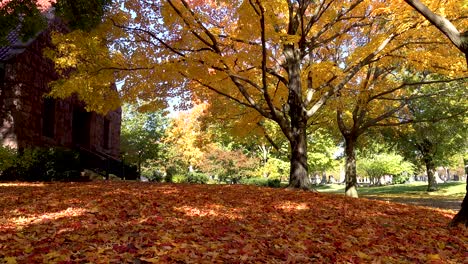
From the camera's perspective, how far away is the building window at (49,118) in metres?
16.2

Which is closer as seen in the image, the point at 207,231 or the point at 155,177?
the point at 207,231

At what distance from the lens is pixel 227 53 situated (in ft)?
38.8

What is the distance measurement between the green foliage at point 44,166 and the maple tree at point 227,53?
157 inches

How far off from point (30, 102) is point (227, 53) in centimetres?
835

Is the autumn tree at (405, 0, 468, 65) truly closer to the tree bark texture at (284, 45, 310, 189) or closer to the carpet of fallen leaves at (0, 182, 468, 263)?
the carpet of fallen leaves at (0, 182, 468, 263)

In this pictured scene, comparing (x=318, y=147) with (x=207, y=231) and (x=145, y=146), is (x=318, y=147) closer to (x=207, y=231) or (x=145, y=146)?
Answer: (x=145, y=146)

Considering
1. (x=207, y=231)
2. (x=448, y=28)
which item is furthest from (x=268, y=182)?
(x=207, y=231)

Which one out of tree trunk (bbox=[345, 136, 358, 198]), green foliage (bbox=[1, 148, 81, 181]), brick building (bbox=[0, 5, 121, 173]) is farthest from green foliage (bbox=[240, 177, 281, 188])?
green foliage (bbox=[1, 148, 81, 181])

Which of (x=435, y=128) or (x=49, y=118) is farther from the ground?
(x=435, y=128)

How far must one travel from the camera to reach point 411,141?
94.1 ft

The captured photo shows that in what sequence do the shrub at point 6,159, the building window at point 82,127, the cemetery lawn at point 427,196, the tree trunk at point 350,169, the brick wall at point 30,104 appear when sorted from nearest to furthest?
the shrub at point 6,159 → the brick wall at point 30,104 → the tree trunk at point 350,169 → the cemetery lawn at point 427,196 → the building window at point 82,127

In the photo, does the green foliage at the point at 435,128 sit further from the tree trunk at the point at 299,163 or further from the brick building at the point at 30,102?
the brick building at the point at 30,102

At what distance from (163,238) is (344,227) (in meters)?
3.18

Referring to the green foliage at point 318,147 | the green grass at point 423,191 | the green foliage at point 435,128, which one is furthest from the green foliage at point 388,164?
the green foliage at point 318,147
